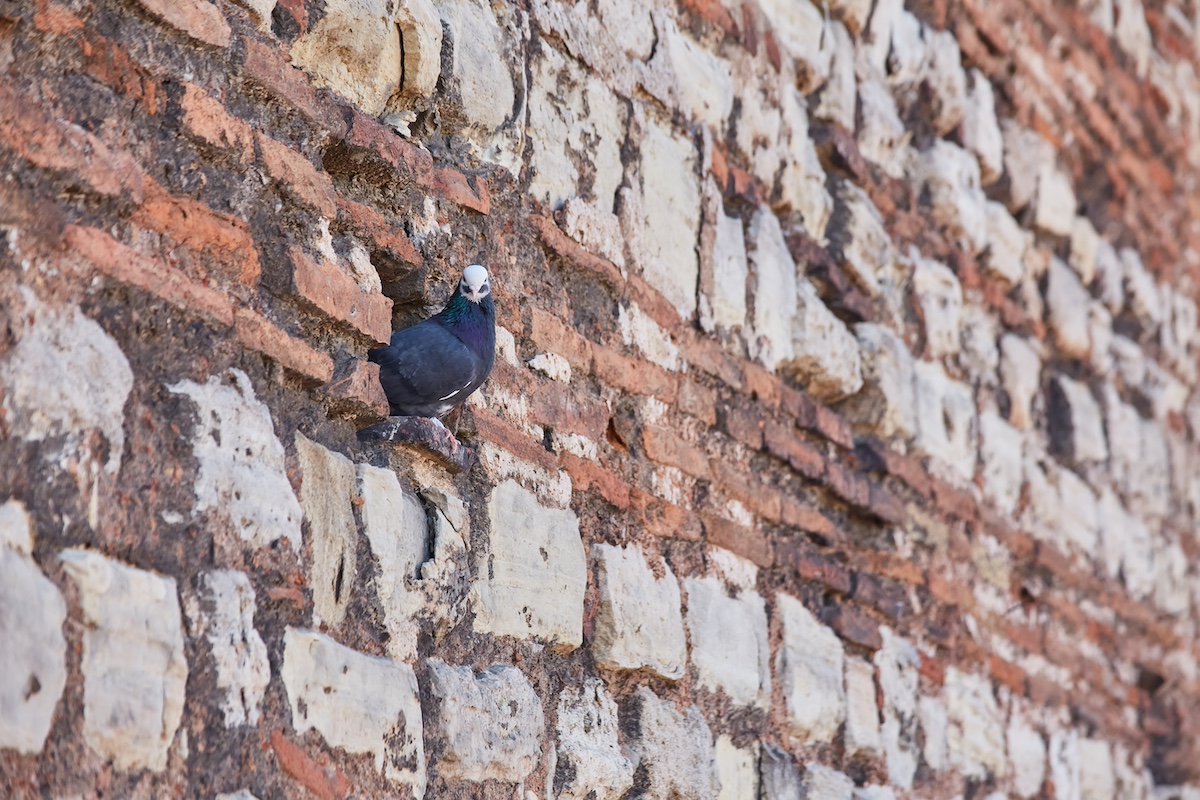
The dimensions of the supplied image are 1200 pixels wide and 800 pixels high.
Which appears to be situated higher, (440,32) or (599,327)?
(440,32)

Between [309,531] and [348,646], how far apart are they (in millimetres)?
175

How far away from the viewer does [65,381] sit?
1.68 m

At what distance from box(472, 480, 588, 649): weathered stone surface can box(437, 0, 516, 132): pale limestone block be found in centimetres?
64

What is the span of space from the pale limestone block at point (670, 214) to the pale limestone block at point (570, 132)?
0.34ft

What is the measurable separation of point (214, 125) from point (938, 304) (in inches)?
105

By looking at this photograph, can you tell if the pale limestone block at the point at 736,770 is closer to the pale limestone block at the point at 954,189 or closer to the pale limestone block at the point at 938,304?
the pale limestone block at the point at 938,304

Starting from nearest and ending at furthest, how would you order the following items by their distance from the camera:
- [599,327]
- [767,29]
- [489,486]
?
[489,486] → [599,327] → [767,29]

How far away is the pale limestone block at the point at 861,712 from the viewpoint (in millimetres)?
3340

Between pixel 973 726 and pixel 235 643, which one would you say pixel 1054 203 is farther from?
pixel 235 643

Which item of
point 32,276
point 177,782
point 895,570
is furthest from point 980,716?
point 32,276

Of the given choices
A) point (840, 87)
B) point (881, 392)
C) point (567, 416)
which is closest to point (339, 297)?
point (567, 416)

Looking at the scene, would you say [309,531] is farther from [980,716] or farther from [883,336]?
[980,716]

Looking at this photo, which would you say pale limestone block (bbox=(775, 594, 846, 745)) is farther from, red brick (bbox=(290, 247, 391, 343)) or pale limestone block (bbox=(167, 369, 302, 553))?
pale limestone block (bbox=(167, 369, 302, 553))

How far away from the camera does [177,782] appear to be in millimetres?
1726
